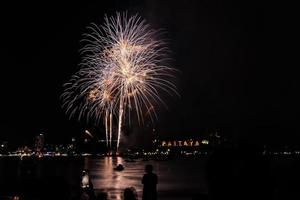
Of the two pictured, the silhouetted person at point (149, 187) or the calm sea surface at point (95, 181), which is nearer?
the calm sea surface at point (95, 181)

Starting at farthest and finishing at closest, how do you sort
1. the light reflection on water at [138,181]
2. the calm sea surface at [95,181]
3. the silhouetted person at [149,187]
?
1. the light reflection on water at [138,181]
2. the silhouetted person at [149,187]
3. the calm sea surface at [95,181]

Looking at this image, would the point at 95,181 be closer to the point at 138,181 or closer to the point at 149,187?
the point at 138,181

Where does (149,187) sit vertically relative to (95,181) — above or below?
below

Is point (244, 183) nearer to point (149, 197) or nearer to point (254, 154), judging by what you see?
point (254, 154)

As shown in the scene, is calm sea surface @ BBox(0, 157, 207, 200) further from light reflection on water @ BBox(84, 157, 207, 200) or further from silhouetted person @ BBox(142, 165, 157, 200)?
silhouetted person @ BBox(142, 165, 157, 200)

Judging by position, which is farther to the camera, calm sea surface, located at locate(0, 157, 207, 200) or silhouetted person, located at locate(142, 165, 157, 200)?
silhouetted person, located at locate(142, 165, 157, 200)

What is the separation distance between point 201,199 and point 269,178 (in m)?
2.44

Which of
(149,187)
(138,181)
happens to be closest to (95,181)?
(138,181)

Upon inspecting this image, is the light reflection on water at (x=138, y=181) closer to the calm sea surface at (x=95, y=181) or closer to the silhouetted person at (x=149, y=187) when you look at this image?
the calm sea surface at (x=95, y=181)

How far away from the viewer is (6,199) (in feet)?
25.8

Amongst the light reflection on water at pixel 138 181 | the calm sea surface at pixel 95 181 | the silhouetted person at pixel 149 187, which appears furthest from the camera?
the light reflection on water at pixel 138 181

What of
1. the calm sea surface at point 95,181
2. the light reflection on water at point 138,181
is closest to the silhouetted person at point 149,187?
the calm sea surface at point 95,181

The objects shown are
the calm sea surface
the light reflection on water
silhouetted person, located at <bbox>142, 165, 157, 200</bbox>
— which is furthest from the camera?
the light reflection on water

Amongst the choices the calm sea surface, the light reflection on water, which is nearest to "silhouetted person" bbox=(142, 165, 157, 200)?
the calm sea surface
